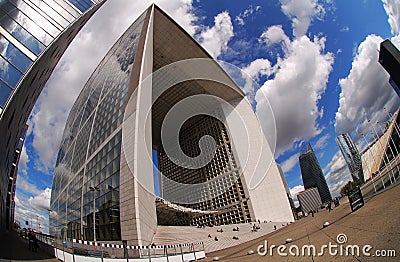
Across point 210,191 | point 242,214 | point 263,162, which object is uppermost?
point 263,162

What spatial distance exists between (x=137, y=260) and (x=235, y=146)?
29.0 meters

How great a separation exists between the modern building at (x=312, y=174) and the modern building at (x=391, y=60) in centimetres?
13234

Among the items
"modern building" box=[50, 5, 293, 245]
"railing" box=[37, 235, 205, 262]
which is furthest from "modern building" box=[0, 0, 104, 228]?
"modern building" box=[50, 5, 293, 245]

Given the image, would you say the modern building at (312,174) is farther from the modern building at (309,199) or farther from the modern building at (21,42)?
the modern building at (21,42)

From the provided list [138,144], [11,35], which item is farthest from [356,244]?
[138,144]

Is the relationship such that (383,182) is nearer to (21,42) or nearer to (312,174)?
(21,42)

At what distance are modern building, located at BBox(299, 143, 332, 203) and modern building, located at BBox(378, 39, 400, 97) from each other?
132339mm

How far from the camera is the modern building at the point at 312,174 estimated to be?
549 ft

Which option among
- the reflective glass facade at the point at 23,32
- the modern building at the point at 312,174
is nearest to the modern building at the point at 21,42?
the reflective glass facade at the point at 23,32

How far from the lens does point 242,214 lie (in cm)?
3084

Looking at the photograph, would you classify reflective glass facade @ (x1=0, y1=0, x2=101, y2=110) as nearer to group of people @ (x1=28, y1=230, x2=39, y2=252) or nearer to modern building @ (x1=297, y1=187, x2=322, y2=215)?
group of people @ (x1=28, y1=230, x2=39, y2=252)

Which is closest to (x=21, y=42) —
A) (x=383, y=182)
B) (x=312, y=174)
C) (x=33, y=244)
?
(x=33, y=244)

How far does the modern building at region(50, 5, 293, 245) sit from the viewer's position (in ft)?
55.5

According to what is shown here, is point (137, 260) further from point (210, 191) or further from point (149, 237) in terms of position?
point (210, 191)
